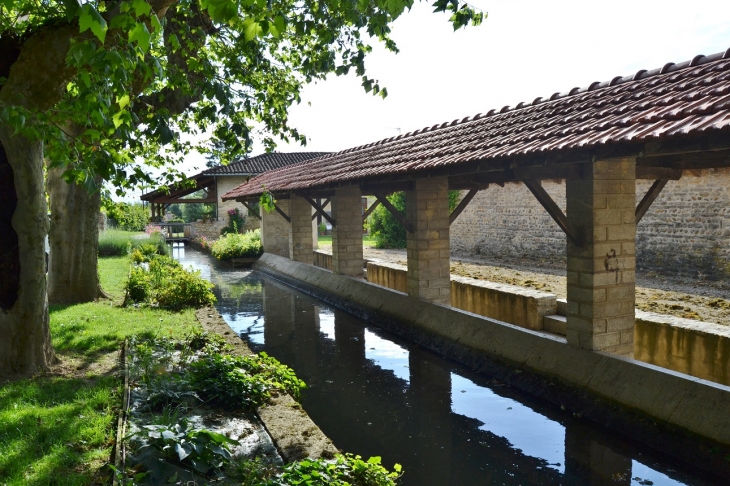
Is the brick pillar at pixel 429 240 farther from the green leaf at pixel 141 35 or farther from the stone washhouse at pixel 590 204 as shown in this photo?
the green leaf at pixel 141 35

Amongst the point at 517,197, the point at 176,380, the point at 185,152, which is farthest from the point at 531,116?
the point at 517,197

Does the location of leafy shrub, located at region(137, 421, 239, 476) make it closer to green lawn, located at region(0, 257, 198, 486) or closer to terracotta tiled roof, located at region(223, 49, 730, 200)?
green lawn, located at region(0, 257, 198, 486)

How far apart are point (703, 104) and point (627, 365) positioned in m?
2.48

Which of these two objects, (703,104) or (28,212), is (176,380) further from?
(703,104)

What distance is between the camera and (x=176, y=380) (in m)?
5.20

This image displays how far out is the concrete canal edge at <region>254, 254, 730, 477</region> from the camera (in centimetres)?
478

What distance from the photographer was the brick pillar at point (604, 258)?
6.07m

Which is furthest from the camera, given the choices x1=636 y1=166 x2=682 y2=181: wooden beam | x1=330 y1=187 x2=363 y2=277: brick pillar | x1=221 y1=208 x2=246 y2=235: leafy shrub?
x1=221 y1=208 x2=246 y2=235: leafy shrub

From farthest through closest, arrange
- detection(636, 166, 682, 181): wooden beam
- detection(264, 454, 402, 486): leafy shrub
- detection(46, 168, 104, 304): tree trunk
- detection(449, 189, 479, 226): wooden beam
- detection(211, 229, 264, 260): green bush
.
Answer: detection(211, 229, 264, 260): green bush < detection(46, 168, 104, 304): tree trunk < detection(449, 189, 479, 226): wooden beam < detection(636, 166, 682, 181): wooden beam < detection(264, 454, 402, 486): leafy shrub

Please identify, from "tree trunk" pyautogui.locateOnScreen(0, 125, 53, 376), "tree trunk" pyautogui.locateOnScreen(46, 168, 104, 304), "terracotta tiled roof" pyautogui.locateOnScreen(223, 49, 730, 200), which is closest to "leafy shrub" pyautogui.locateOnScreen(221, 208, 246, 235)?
"tree trunk" pyautogui.locateOnScreen(46, 168, 104, 304)

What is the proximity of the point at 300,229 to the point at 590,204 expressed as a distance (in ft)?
38.9

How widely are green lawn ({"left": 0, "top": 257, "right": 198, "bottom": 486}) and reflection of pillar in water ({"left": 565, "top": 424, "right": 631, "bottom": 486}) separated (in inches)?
142

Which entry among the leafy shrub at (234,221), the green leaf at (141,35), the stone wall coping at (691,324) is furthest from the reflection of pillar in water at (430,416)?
the leafy shrub at (234,221)

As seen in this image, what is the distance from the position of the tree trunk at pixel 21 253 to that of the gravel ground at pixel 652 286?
7.25 m
